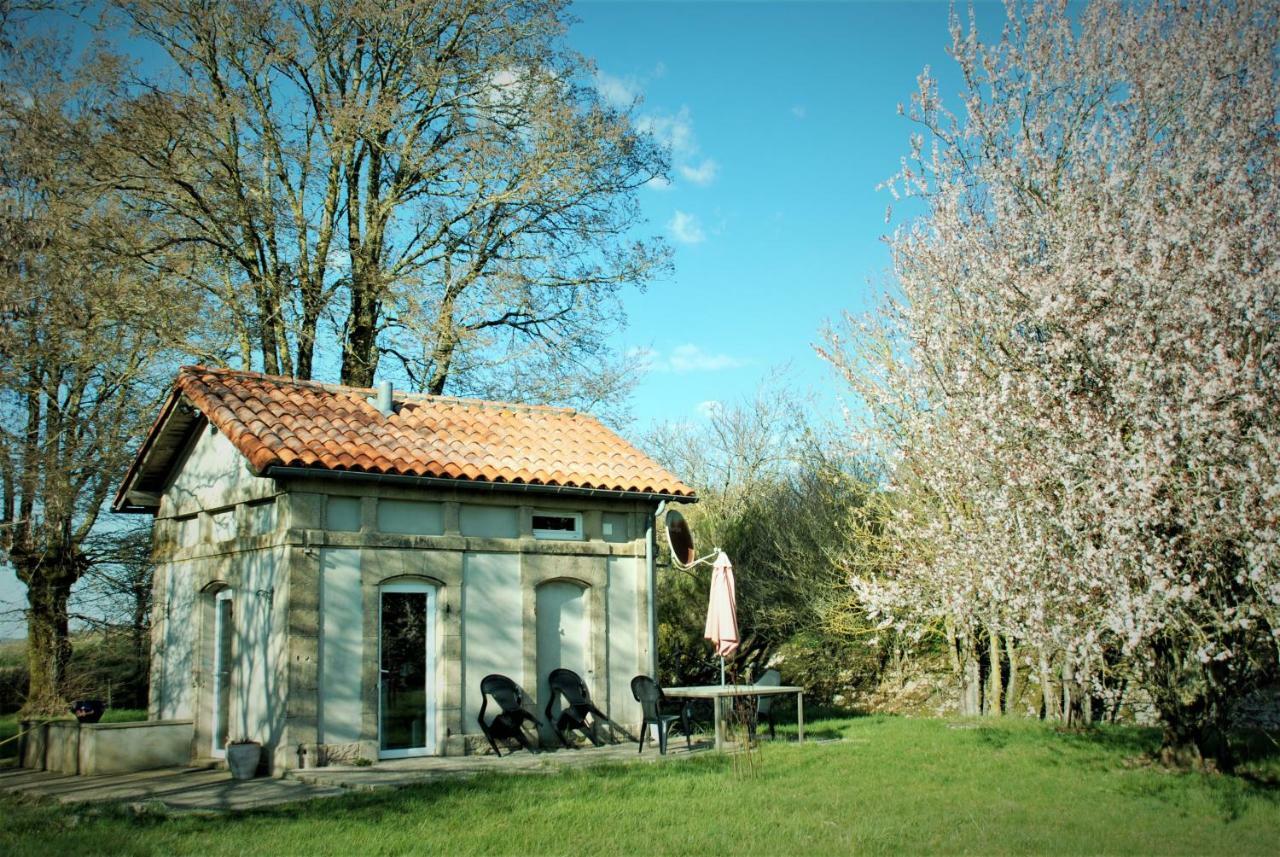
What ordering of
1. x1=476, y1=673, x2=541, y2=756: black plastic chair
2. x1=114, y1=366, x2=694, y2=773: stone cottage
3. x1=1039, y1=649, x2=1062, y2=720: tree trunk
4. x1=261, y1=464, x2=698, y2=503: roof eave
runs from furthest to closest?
1. x1=1039, y1=649, x2=1062, y2=720: tree trunk
2. x1=476, y1=673, x2=541, y2=756: black plastic chair
3. x1=114, y1=366, x2=694, y2=773: stone cottage
4. x1=261, y1=464, x2=698, y2=503: roof eave

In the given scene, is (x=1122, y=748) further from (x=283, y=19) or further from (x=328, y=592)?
(x=283, y=19)

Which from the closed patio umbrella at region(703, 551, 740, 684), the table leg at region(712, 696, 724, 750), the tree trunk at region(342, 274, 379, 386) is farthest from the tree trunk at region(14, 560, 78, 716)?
the closed patio umbrella at region(703, 551, 740, 684)

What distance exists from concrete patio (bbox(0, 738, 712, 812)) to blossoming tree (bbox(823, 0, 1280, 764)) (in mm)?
4225

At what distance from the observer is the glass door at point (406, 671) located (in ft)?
40.2

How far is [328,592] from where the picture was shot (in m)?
12.0

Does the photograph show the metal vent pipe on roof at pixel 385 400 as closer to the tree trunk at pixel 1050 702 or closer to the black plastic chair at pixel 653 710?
the black plastic chair at pixel 653 710

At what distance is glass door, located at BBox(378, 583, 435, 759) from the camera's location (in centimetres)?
1226

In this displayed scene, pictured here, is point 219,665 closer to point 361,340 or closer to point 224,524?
point 224,524

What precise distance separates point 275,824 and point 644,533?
7046 millimetres

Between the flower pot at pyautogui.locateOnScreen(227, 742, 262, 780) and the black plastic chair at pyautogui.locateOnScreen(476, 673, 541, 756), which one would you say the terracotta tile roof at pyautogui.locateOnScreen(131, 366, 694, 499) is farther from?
the flower pot at pyautogui.locateOnScreen(227, 742, 262, 780)

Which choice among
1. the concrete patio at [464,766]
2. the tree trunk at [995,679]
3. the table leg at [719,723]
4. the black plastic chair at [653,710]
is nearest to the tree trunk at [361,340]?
the black plastic chair at [653,710]

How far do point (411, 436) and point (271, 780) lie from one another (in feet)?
14.4

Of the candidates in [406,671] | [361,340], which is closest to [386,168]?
[361,340]

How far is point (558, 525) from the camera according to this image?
45.8 feet
